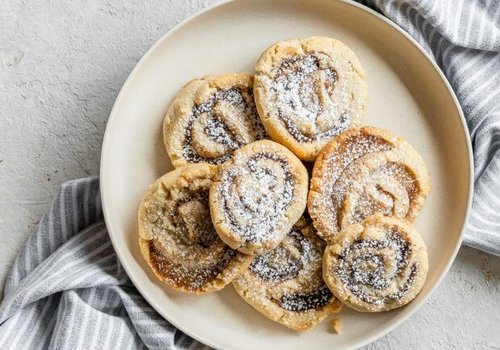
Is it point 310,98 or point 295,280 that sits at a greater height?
point 310,98

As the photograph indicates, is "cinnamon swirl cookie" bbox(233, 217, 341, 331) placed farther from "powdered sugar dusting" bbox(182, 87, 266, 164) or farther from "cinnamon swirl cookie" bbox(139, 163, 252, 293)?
"powdered sugar dusting" bbox(182, 87, 266, 164)

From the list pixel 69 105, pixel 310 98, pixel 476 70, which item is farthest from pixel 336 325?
pixel 69 105

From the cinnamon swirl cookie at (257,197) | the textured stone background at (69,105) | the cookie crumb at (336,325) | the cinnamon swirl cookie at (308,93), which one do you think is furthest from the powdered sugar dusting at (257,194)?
the textured stone background at (69,105)

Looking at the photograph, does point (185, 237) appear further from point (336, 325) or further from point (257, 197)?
point (336, 325)

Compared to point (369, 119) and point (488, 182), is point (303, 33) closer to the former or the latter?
point (369, 119)

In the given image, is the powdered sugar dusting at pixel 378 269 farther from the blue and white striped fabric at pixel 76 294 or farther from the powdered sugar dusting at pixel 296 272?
the blue and white striped fabric at pixel 76 294
